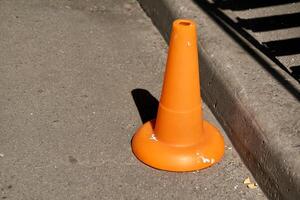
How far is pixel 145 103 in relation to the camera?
14.0ft

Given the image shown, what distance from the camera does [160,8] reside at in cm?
527

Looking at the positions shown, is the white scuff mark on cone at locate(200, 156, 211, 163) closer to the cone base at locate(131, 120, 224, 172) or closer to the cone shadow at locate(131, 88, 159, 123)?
the cone base at locate(131, 120, 224, 172)

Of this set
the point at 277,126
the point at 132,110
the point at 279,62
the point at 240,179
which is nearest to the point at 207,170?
the point at 240,179

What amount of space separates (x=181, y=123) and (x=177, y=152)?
0.58 feet

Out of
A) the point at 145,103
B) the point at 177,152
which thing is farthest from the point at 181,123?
the point at 145,103

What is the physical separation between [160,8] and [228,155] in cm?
194

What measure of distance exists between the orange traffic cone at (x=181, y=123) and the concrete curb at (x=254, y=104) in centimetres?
24

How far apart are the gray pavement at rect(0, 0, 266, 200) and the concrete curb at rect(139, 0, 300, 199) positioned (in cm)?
15

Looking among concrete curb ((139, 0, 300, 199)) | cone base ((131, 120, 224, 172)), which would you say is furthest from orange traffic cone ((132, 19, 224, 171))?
concrete curb ((139, 0, 300, 199))

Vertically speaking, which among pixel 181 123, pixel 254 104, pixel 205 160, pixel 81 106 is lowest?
pixel 81 106

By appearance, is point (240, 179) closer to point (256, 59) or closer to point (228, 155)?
point (228, 155)

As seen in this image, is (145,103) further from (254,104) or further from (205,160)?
(254,104)

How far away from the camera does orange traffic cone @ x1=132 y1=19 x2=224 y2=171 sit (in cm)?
351

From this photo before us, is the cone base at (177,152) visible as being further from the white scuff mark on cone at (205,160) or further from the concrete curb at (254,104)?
the concrete curb at (254,104)
